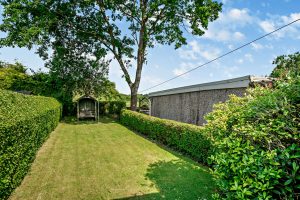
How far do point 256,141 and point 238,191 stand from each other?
2.26 feet

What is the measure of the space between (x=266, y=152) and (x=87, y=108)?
22.7 m

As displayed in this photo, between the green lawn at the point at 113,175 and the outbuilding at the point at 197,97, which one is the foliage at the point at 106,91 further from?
the green lawn at the point at 113,175

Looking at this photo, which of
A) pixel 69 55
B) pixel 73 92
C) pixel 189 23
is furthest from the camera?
pixel 73 92

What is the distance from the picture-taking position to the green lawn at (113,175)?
5.23m

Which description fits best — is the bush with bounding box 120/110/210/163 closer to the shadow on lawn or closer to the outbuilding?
the shadow on lawn

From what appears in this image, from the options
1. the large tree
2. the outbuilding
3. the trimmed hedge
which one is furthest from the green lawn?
the large tree

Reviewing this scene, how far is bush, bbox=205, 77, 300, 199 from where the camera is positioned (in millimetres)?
2074

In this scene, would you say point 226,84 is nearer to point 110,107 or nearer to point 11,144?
point 11,144

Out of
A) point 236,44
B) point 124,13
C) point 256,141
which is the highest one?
point 124,13

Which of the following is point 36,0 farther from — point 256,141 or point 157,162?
point 256,141

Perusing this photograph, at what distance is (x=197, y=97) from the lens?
43.2 ft

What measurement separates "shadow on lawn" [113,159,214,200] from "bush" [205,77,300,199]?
293 cm

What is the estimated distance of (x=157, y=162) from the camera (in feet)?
25.6

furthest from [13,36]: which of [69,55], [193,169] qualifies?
[193,169]
